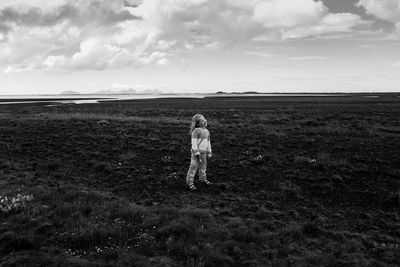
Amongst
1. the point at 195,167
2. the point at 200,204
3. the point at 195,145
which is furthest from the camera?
the point at 195,167

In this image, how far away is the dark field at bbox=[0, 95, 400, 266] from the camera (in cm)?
773

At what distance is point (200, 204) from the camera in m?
11.2

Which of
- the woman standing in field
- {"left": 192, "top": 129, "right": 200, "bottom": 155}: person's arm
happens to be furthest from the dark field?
{"left": 192, "top": 129, "right": 200, "bottom": 155}: person's arm

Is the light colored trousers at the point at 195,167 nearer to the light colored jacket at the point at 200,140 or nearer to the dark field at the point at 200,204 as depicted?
the light colored jacket at the point at 200,140

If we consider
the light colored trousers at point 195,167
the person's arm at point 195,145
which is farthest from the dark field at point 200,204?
the person's arm at point 195,145

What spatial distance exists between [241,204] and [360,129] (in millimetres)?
20754

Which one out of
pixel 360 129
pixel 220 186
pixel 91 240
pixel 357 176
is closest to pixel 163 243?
pixel 91 240

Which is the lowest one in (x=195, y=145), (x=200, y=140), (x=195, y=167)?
(x=195, y=167)

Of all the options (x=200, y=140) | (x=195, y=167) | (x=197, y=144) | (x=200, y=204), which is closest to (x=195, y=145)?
(x=197, y=144)

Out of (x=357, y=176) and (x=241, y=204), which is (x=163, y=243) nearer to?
(x=241, y=204)

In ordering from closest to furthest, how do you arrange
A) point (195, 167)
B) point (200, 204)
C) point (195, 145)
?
1. point (200, 204)
2. point (195, 145)
3. point (195, 167)

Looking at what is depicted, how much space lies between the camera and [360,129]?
2825 centimetres

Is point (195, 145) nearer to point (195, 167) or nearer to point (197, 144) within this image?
point (197, 144)

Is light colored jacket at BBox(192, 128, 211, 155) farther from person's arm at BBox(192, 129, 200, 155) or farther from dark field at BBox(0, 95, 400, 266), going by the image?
dark field at BBox(0, 95, 400, 266)
